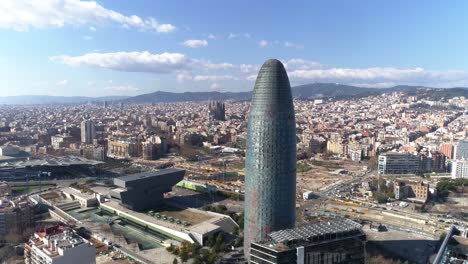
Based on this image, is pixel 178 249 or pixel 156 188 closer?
pixel 178 249

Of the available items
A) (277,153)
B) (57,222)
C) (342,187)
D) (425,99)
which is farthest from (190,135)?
(425,99)

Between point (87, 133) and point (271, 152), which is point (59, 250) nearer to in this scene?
point (271, 152)

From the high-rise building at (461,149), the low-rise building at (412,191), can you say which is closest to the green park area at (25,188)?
the low-rise building at (412,191)

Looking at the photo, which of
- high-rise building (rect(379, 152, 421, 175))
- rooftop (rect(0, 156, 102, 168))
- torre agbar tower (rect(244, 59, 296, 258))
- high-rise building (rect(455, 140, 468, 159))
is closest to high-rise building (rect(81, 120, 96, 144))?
rooftop (rect(0, 156, 102, 168))

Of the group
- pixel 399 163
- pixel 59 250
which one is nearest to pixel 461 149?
pixel 399 163

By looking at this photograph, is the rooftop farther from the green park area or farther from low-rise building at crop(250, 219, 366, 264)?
low-rise building at crop(250, 219, 366, 264)

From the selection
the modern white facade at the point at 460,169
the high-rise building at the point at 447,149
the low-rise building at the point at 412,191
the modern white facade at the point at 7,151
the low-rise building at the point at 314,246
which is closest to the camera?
the low-rise building at the point at 314,246

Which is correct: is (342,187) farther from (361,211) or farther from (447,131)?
(447,131)

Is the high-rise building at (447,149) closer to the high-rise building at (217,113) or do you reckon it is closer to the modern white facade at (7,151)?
the modern white facade at (7,151)
